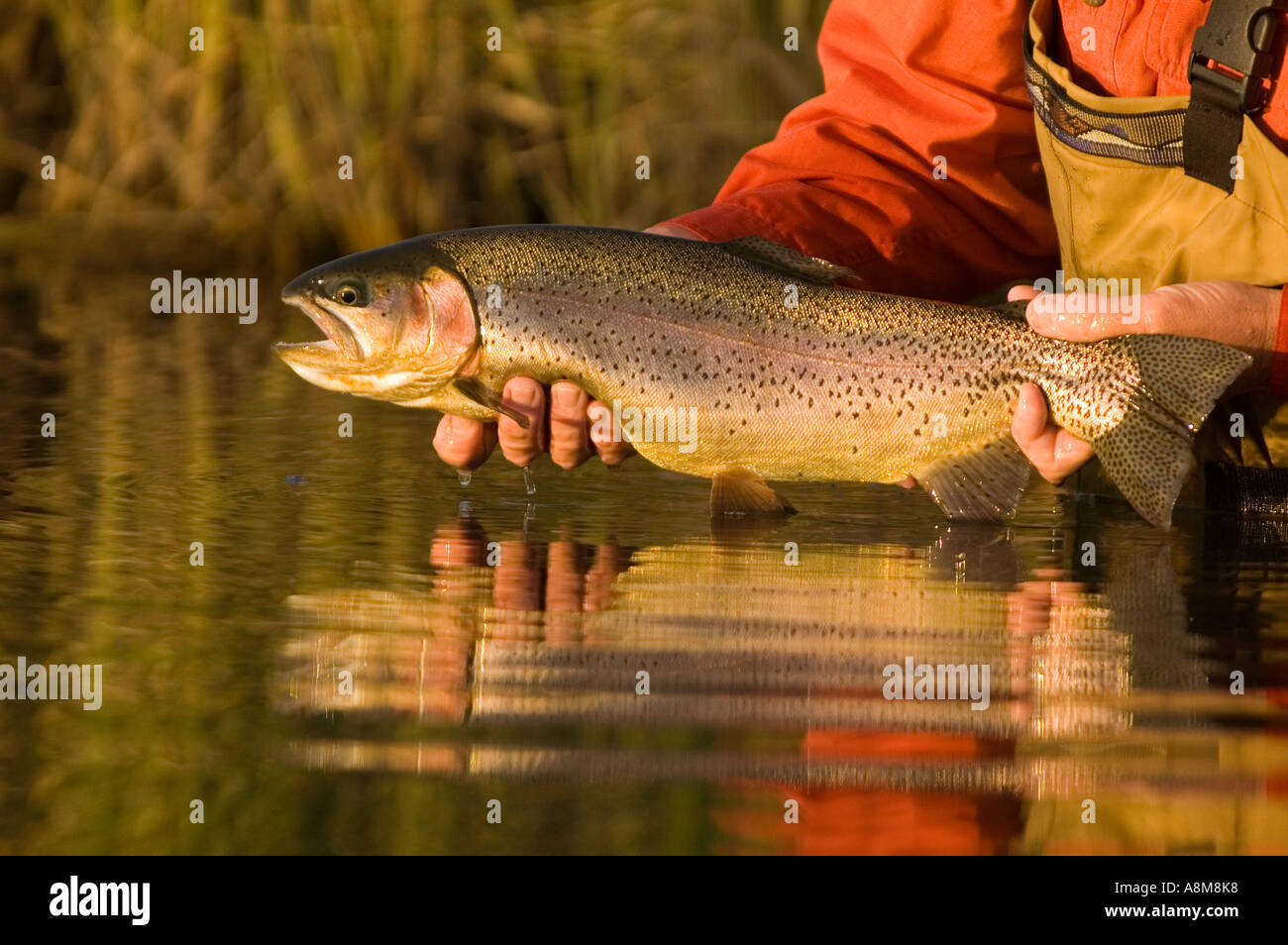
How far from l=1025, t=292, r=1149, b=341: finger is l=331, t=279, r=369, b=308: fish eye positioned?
1.32 m

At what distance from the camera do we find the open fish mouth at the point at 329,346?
12.8 ft

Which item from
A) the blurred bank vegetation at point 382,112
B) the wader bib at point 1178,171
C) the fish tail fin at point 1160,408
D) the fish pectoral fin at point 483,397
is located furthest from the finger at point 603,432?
the blurred bank vegetation at point 382,112

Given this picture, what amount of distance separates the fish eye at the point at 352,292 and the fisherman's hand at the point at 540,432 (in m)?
0.33

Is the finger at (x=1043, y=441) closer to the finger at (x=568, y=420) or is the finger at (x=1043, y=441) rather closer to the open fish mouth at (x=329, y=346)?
the finger at (x=568, y=420)

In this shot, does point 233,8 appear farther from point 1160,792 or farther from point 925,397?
point 1160,792

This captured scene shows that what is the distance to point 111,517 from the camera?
3.96 m

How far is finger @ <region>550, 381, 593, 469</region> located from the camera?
3.89 m

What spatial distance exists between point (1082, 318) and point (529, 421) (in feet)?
3.64

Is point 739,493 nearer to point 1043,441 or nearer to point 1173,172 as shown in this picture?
point 1043,441

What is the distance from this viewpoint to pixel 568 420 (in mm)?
3914

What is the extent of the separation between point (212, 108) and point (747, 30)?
2.85 m

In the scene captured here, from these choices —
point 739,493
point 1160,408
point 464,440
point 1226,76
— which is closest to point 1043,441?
point 1160,408

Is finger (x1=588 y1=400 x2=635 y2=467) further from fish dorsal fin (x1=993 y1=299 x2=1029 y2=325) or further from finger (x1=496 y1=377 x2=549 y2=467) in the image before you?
fish dorsal fin (x1=993 y1=299 x2=1029 y2=325)

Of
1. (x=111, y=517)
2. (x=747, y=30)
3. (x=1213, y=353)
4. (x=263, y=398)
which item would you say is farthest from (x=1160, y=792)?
(x=747, y=30)
